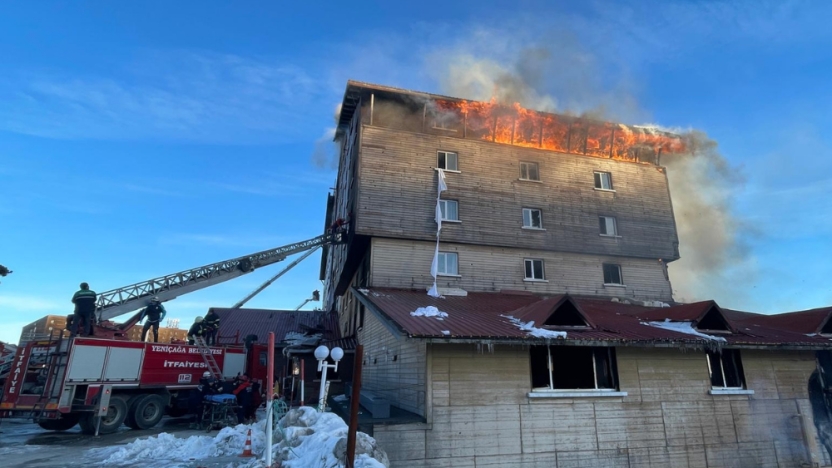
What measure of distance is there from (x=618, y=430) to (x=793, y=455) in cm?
637

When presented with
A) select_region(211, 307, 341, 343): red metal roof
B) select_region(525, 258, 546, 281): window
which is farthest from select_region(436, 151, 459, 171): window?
select_region(211, 307, 341, 343): red metal roof

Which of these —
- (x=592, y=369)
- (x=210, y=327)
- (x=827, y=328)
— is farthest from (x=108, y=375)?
(x=827, y=328)

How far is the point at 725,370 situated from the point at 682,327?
1.76 metres

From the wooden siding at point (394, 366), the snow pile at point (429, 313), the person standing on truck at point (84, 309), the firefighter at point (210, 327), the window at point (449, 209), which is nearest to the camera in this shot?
the wooden siding at point (394, 366)

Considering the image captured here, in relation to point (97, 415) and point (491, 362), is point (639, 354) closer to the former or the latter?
point (491, 362)

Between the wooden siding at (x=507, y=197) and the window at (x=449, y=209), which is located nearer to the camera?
the wooden siding at (x=507, y=197)

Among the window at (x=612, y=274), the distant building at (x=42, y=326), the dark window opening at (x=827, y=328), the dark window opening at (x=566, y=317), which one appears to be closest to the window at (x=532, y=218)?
the window at (x=612, y=274)

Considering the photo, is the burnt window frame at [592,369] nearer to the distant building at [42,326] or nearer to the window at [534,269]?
the window at [534,269]

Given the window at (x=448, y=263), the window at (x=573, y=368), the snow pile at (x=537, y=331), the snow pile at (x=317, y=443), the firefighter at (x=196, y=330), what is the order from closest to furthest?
the snow pile at (x=317, y=443), the snow pile at (x=537, y=331), the window at (x=573, y=368), the firefighter at (x=196, y=330), the window at (x=448, y=263)

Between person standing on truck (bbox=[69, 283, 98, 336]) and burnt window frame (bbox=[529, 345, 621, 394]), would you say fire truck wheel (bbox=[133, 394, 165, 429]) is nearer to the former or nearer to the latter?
person standing on truck (bbox=[69, 283, 98, 336])

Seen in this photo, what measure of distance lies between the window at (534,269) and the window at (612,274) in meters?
3.58

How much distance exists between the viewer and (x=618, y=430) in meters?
12.4

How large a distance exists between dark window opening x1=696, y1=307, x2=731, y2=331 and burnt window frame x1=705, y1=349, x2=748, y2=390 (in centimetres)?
73

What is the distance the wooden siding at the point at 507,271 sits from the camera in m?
19.9
